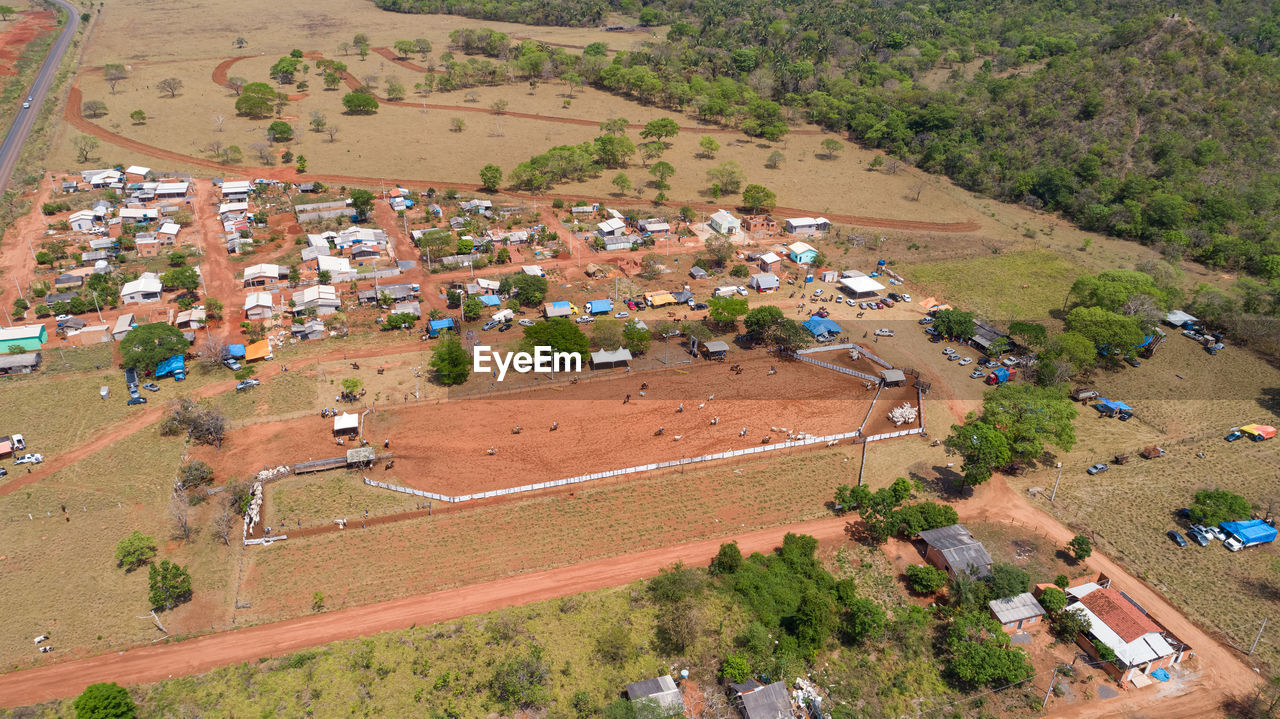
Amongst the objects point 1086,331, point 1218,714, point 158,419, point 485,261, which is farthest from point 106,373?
point 1086,331

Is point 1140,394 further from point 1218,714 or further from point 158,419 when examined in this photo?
point 158,419

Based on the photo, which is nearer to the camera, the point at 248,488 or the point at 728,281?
the point at 248,488

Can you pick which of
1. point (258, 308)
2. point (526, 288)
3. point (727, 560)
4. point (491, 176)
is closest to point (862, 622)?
point (727, 560)

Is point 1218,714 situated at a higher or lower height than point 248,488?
higher

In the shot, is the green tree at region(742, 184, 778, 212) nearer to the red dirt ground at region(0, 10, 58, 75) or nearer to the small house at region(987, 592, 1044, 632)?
the small house at region(987, 592, 1044, 632)

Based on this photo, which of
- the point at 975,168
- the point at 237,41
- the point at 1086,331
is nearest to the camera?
the point at 1086,331

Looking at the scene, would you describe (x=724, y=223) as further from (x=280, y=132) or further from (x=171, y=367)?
(x=280, y=132)
